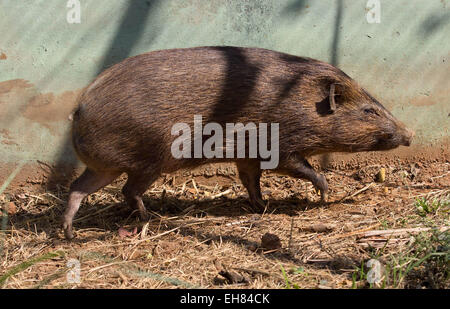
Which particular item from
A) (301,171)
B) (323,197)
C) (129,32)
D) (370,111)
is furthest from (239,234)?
(129,32)

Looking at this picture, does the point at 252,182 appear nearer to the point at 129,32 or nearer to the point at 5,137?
the point at 129,32

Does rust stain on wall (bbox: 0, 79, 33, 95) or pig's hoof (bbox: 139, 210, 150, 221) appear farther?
rust stain on wall (bbox: 0, 79, 33, 95)

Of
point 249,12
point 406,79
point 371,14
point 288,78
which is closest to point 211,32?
point 249,12

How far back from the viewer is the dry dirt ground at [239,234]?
3547mm

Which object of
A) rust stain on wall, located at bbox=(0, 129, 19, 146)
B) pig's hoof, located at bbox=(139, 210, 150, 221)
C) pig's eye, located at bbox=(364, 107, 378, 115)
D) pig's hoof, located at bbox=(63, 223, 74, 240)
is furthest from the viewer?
rust stain on wall, located at bbox=(0, 129, 19, 146)

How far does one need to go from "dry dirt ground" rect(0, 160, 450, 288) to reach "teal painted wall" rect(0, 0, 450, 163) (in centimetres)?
72

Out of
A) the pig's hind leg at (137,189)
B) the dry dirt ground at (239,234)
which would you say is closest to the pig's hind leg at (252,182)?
the dry dirt ground at (239,234)

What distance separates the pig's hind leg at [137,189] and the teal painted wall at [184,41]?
1.02m

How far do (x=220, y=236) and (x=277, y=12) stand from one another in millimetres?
2333

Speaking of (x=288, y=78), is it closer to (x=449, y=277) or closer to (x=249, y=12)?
(x=249, y=12)

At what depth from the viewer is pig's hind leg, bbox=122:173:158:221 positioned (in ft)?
15.4

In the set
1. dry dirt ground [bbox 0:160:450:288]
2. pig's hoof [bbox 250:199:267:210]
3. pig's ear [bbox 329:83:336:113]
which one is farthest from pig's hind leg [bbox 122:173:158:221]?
pig's ear [bbox 329:83:336:113]

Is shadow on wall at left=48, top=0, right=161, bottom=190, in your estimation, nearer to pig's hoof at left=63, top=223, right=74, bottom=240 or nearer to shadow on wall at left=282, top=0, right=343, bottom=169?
shadow on wall at left=282, top=0, right=343, bottom=169

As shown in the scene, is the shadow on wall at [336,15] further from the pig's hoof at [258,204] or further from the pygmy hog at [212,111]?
the pig's hoof at [258,204]
